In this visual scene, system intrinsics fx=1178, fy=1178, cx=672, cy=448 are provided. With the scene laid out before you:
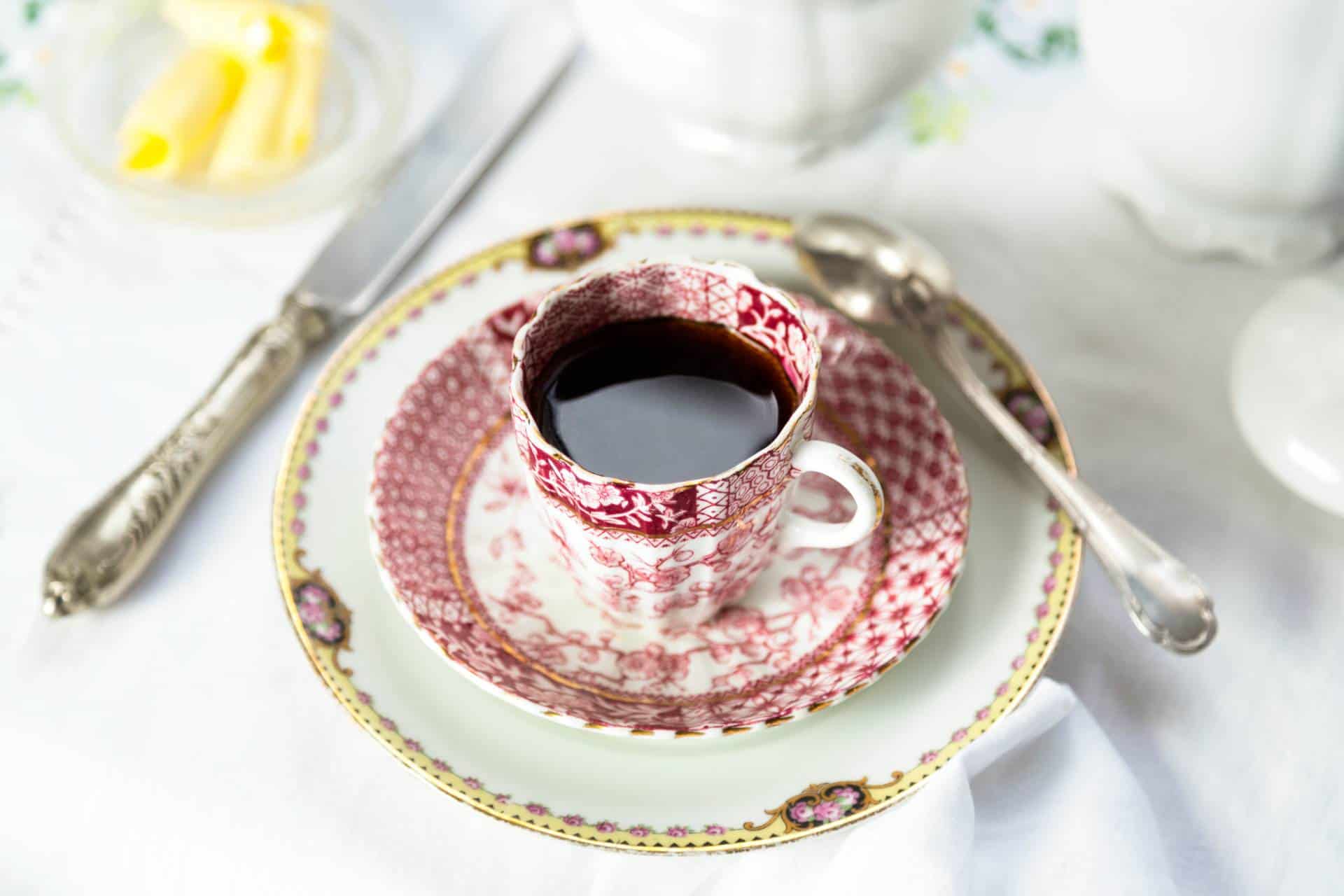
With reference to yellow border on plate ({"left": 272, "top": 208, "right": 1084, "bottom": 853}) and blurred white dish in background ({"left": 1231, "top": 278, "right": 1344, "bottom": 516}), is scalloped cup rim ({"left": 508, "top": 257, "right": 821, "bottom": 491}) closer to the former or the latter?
yellow border on plate ({"left": 272, "top": 208, "right": 1084, "bottom": 853})

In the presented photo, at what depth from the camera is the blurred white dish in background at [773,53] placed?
80cm

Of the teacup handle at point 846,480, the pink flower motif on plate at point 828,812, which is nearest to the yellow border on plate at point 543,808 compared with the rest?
the pink flower motif on plate at point 828,812

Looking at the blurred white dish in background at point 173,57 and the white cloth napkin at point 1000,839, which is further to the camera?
the blurred white dish in background at point 173,57

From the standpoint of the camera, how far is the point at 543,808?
608 millimetres

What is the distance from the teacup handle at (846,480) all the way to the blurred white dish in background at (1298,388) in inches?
12.0

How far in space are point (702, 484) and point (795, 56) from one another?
1.27 feet

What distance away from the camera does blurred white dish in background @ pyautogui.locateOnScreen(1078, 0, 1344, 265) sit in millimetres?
704

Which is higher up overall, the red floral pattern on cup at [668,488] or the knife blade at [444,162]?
the red floral pattern on cup at [668,488]

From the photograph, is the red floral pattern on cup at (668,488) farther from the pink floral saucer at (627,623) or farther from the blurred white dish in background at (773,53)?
the blurred white dish in background at (773,53)

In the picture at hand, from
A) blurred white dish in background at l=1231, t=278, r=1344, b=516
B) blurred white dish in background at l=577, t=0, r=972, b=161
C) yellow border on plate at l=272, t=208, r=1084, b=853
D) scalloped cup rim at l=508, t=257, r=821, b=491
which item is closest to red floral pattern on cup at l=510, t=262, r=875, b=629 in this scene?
scalloped cup rim at l=508, t=257, r=821, b=491

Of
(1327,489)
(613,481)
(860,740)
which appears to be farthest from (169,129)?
(1327,489)

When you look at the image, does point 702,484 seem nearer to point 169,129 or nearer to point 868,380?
point 868,380

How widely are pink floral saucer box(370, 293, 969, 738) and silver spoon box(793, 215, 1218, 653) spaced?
0.05 meters

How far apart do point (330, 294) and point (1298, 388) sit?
0.67 metres
